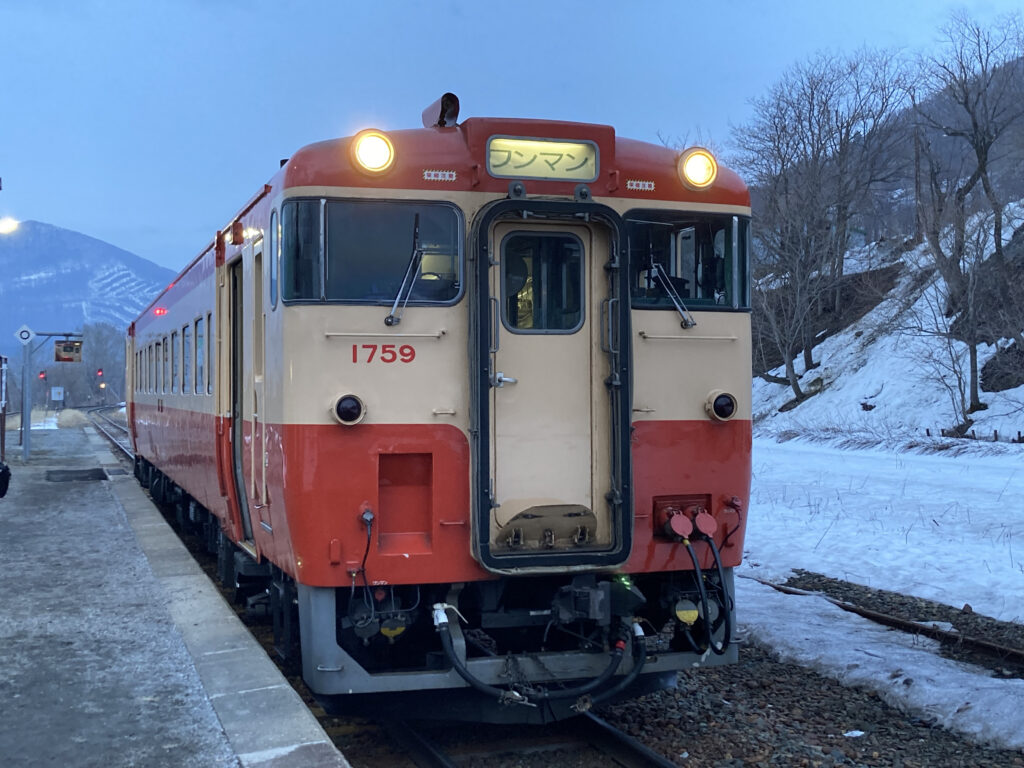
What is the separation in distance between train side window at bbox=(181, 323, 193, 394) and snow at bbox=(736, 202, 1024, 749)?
213 inches

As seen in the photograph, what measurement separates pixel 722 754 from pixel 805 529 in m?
8.12

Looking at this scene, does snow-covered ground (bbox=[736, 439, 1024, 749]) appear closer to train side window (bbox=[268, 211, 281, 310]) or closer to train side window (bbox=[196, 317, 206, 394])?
train side window (bbox=[268, 211, 281, 310])

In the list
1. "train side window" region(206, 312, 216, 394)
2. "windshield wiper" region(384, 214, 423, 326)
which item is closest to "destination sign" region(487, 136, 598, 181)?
"windshield wiper" region(384, 214, 423, 326)

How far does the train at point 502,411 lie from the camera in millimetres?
5258

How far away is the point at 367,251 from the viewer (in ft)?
17.6

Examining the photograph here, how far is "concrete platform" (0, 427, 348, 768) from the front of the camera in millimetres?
4758

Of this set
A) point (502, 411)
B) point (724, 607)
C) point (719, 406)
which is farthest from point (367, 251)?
point (724, 607)

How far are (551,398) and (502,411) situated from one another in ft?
0.91

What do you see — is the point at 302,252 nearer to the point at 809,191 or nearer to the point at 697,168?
the point at 697,168

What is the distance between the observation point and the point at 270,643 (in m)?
8.08

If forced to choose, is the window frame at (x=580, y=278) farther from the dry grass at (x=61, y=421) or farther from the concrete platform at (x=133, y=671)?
the dry grass at (x=61, y=421)

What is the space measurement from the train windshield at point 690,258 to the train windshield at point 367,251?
1018 mm

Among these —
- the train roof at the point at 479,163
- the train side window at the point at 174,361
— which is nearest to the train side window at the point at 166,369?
the train side window at the point at 174,361

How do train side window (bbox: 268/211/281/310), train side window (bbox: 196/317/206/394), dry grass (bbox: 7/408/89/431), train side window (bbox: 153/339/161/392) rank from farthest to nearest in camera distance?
dry grass (bbox: 7/408/89/431)
train side window (bbox: 153/339/161/392)
train side window (bbox: 196/317/206/394)
train side window (bbox: 268/211/281/310)
